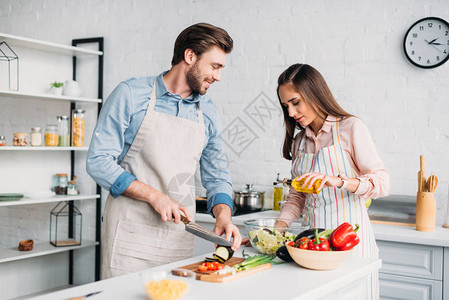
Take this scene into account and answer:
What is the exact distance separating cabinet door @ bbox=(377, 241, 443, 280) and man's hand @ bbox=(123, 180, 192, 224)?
4.49 ft

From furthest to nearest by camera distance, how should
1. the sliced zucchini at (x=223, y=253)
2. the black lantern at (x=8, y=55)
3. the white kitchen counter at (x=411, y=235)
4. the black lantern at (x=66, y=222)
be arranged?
the black lantern at (x=66, y=222)
the black lantern at (x=8, y=55)
the white kitchen counter at (x=411, y=235)
the sliced zucchini at (x=223, y=253)

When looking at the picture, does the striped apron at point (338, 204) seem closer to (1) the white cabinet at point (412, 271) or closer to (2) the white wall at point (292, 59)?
(1) the white cabinet at point (412, 271)

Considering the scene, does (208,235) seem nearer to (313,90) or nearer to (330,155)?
(330,155)

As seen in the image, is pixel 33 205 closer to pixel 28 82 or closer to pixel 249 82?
pixel 28 82

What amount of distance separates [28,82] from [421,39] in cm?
325

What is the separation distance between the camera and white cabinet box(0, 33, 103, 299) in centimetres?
436

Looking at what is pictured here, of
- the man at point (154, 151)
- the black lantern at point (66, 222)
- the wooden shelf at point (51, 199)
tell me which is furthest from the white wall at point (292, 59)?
the man at point (154, 151)

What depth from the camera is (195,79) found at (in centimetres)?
239

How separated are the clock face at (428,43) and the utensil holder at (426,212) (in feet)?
2.96

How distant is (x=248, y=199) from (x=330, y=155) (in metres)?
1.46

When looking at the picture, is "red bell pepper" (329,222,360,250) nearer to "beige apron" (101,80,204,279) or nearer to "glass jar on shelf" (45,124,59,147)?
"beige apron" (101,80,204,279)

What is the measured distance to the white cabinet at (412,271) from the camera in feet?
9.11

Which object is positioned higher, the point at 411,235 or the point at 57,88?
the point at 57,88

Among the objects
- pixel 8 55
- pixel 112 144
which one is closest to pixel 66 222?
pixel 8 55
